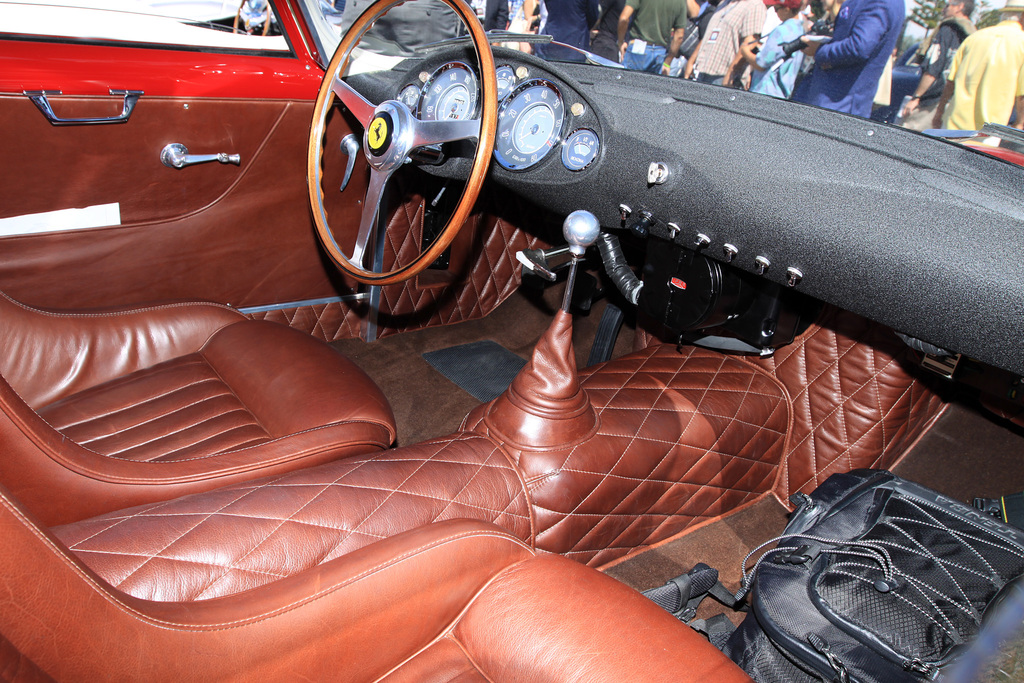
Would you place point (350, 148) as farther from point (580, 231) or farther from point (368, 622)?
point (368, 622)

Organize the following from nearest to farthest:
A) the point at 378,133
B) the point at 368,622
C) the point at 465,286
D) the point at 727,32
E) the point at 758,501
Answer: the point at 368,622 < the point at 378,133 < the point at 758,501 < the point at 727,32 < the point at 465,286

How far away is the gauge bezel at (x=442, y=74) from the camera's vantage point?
1647 millimetres

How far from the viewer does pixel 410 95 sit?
1829mm

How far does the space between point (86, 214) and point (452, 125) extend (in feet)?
3.20

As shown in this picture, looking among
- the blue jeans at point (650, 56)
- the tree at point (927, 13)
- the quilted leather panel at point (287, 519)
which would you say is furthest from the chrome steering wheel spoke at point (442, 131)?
the tree at point (927, 13)

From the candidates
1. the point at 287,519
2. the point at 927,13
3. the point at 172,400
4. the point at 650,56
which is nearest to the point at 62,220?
the point at 172,400

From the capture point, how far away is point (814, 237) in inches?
51.9

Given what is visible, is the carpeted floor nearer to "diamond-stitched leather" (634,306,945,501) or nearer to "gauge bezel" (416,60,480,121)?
"diamond-stitched leather" (634,306,945,501)

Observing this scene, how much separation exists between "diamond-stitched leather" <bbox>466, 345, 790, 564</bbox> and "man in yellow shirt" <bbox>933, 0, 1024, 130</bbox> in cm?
80

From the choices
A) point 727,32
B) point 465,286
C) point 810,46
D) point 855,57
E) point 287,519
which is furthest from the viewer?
point 465,286

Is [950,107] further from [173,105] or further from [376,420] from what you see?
[173,105]

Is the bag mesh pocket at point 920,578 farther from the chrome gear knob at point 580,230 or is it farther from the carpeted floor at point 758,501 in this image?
the chrome gear knob at point 580,230

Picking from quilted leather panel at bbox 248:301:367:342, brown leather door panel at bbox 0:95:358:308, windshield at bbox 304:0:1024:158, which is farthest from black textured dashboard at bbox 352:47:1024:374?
quilted leather panel at bbox 248:301:367:342

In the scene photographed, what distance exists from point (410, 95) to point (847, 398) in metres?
1.43
